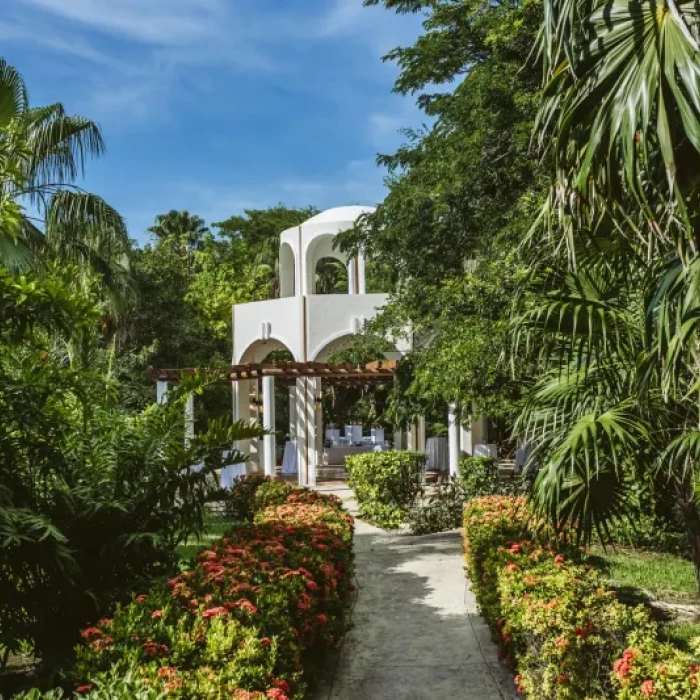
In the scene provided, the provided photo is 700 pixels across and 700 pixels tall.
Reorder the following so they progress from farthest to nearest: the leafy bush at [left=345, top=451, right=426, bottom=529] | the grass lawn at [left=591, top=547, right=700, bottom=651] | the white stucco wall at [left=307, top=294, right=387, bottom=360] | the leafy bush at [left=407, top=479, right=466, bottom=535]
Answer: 1. the white stucco wall at [left=307, top=294, right=387, bottom=360]
2. the leafy bush at [left=345, top=451, right=426, bottom=529]
3. the leafy bush at [left=407, top=479, right=466, bottom=535]
4. the grass lawn at [left=591, top=547, right=700, bottom=651]

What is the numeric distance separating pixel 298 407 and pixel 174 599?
15.1 metres

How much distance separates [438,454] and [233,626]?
18779 millimetres

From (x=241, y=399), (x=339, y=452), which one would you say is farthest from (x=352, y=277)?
(x=339, y=452)

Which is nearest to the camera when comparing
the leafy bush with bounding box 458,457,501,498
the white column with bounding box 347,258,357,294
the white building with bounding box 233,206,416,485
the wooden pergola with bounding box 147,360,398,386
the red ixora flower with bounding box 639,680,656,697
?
the red ixora flower with bounding box 639,680,656,697

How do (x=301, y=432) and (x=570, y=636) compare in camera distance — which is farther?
(x=301, y=432)

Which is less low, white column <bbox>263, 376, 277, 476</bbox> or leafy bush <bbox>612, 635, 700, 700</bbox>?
white column <bbox>263, 376, 277, 476</bbox>

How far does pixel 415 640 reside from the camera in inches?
273

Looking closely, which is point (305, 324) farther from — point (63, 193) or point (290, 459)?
point (63, 193)

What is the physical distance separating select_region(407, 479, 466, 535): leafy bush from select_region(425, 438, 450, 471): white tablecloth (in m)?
8.38

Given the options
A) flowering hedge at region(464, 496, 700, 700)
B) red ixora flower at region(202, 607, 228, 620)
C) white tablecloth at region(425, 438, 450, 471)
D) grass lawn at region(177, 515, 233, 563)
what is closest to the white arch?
white tablecloth at region(425, 438, 450, 471)

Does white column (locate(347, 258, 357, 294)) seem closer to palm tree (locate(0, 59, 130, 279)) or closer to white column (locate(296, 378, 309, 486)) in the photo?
white column (locate(296, 378, 309, 486))

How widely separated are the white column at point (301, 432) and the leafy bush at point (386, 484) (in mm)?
4980

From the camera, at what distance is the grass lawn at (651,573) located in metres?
8.45

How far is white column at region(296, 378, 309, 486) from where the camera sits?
19080 millimetres
